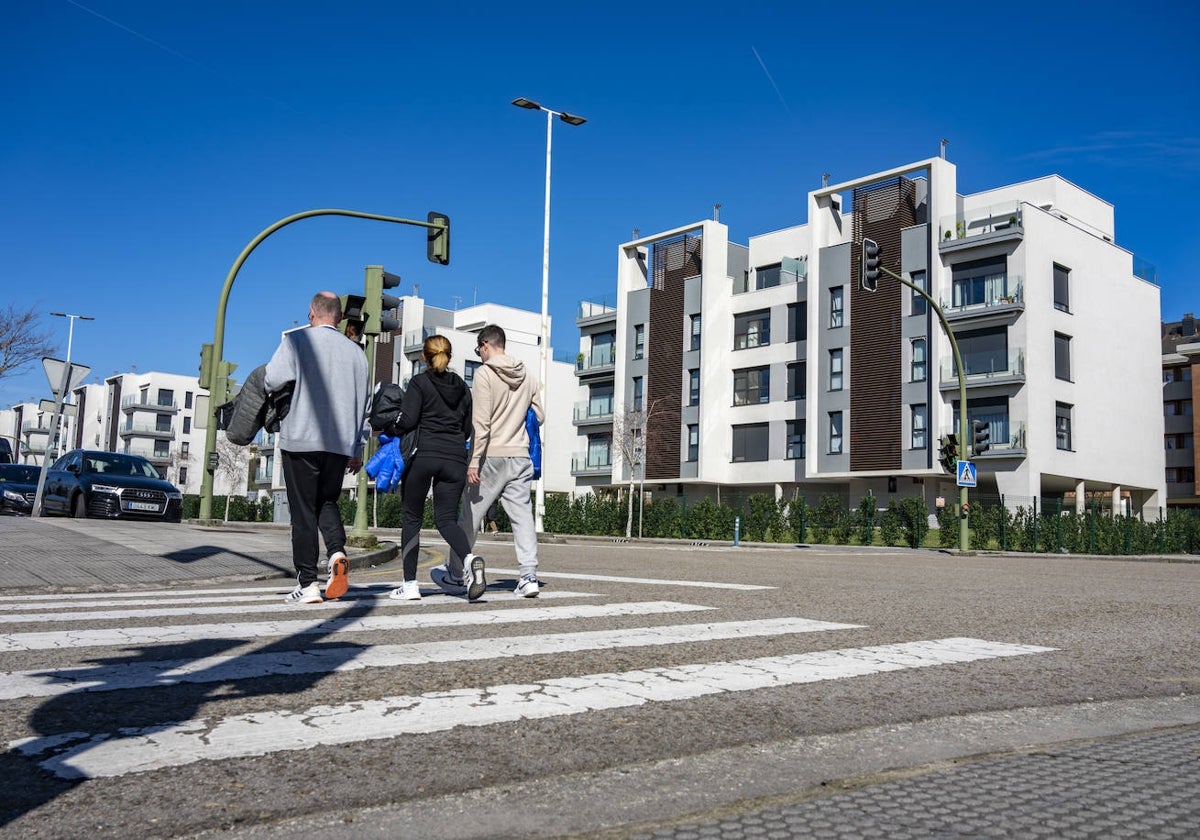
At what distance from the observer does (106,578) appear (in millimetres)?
8102

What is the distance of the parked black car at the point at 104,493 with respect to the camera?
19.3 metres

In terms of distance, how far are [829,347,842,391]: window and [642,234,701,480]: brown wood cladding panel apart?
9.44m

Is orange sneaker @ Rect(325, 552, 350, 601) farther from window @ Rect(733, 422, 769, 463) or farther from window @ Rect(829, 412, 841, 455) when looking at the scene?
window @ Rect(733, 422, 769, 463)

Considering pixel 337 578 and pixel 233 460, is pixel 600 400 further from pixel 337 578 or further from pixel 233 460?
pixel 337 578

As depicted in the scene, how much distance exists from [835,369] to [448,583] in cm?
4125

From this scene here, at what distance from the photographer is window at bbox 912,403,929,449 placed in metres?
42.8

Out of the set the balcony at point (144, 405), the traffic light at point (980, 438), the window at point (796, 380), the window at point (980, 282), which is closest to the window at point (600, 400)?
the window at point (796, 380)

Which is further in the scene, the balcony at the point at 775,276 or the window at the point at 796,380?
the balcony at the point at 775,276

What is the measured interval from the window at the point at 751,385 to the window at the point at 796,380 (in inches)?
49.6

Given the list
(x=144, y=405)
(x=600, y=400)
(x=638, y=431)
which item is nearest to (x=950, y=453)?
(x=638, y=431)

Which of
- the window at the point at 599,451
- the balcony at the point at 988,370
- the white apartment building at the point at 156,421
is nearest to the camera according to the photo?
the balcony at the point at 988,370

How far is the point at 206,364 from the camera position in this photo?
1434 cm

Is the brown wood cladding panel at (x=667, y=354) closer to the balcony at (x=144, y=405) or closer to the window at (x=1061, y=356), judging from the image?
the window at (x=1061, y=356)

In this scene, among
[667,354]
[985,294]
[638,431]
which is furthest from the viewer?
[667,354]
